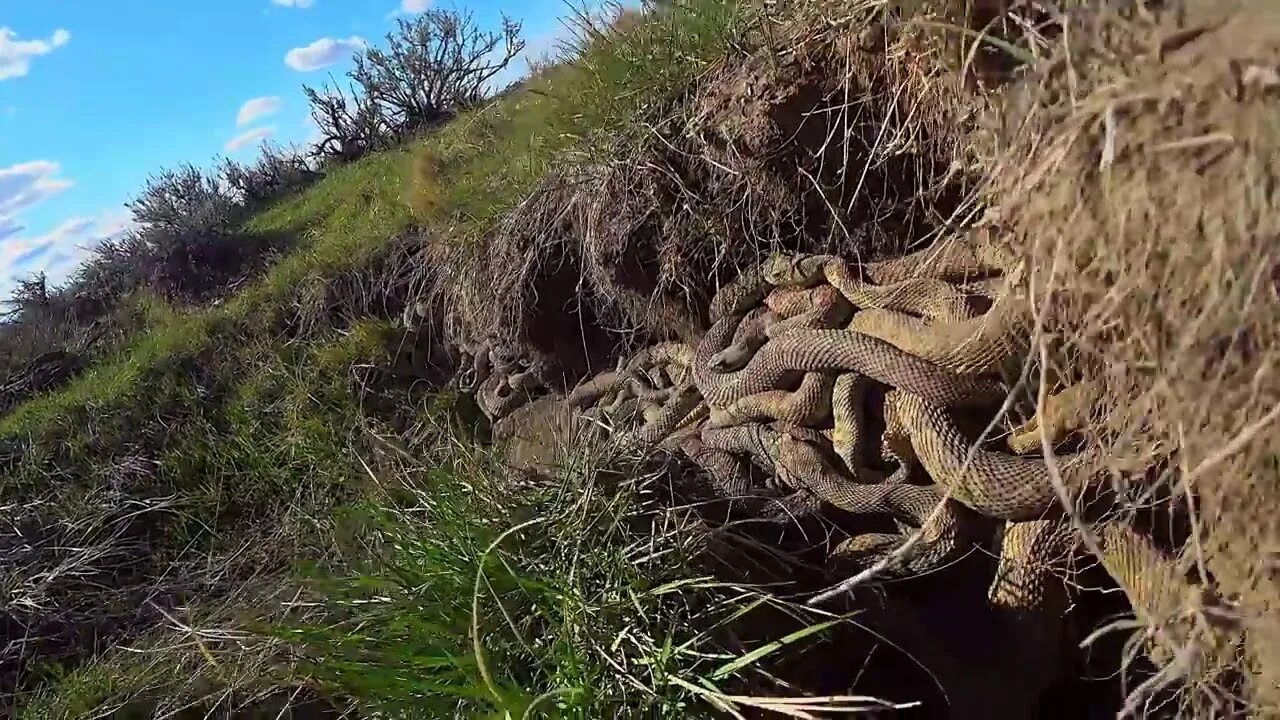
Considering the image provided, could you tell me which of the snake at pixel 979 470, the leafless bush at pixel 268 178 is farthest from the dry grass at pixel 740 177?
the leafless bush at pixel 268 178

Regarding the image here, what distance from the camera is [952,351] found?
9.23 feet

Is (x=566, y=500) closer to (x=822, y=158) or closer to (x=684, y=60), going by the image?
(x=822, y=158)

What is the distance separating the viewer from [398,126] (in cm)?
1086

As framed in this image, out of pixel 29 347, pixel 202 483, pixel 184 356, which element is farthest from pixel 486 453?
pixel 29 347

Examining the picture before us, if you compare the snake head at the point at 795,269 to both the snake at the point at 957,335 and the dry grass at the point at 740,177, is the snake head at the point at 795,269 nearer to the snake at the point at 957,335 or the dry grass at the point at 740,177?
the dry grass at the point at 740,177

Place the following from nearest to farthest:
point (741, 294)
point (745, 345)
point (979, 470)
A: point (979, 470), point (745, 345), point (741, 294)

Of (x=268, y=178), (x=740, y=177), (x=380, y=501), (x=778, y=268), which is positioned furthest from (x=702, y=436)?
(x=268, y=178)

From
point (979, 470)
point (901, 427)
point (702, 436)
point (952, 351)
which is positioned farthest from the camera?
point (702, 436)

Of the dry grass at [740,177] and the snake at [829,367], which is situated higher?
the dry grass at [740,177]

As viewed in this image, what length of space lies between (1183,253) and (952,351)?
1173 millimetres

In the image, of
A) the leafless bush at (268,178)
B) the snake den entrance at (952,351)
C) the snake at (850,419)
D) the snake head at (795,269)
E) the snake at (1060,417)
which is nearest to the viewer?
the snake den entrance at (952,351)

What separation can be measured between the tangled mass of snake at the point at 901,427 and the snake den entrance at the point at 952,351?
0.01 meters

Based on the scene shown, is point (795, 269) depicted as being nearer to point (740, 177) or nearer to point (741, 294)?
point (741, 294)

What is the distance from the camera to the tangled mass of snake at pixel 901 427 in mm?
2480
